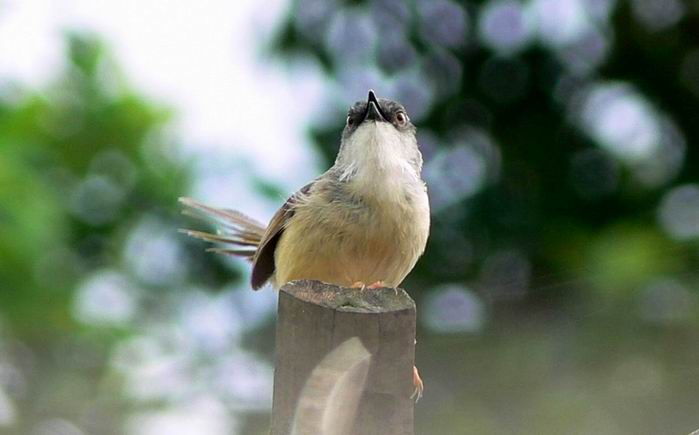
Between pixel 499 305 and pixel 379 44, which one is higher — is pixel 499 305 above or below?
below

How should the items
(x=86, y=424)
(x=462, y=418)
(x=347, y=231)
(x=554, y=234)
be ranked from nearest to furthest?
1. (x=347, y=231)
2. (x=462, y=418)
3. (x=86, y=424)
4. (x=554, y=234)

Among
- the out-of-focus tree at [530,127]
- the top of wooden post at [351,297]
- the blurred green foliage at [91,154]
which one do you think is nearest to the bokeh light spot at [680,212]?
the out-of-focus tree at [530,127]

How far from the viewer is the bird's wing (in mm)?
4051

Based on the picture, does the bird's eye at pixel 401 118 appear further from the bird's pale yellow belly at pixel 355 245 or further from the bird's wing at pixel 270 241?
the bird's pale yellow belly at pixel 355 245

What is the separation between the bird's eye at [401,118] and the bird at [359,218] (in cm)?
3

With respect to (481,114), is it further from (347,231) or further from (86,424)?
(347,231)

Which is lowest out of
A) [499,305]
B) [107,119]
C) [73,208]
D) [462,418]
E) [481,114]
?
[462,418]

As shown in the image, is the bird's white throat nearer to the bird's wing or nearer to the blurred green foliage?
the bird's wing

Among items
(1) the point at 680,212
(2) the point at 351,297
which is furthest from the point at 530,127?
(2) the point at 351,297

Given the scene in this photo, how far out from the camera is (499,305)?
5.59 metres

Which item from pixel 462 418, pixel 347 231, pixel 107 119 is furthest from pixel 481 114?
pixel 347 231

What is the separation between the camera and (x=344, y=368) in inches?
73.1

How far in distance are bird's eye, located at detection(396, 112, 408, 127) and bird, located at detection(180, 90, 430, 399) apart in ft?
0.10

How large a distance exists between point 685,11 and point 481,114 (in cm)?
132
